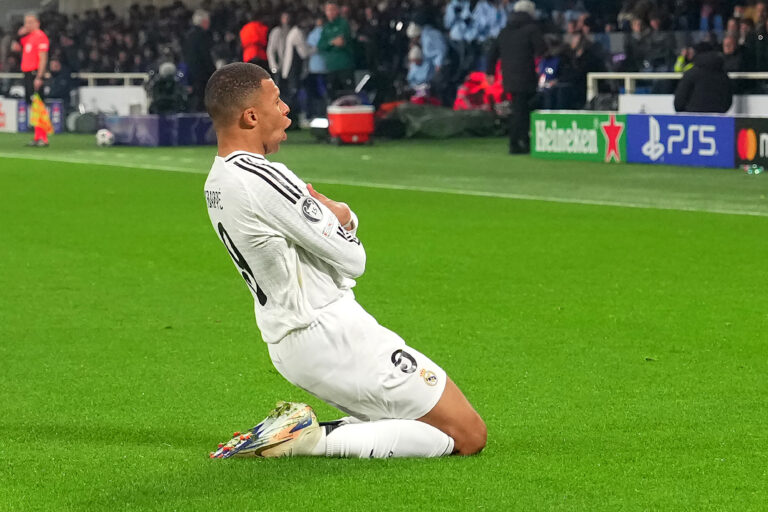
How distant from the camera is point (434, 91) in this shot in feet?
95.2

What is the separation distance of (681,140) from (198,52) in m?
12.1

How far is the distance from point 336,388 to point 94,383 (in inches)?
83.7

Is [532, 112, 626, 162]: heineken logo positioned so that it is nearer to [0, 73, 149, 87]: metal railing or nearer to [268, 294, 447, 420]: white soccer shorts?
[0, 73, 149, 87]: metal railing

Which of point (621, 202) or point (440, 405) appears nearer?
point (440, 405)

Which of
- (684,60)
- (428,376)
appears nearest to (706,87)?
(684,60)

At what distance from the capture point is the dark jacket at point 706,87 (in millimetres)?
19734

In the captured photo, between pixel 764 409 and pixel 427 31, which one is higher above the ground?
pixel 427 31

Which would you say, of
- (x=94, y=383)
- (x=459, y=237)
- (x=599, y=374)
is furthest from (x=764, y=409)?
(x=459, y=237)

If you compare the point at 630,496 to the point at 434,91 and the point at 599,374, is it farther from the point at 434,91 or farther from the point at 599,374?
the point at 434,91

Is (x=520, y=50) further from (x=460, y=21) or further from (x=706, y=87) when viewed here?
(x=460, y=21)

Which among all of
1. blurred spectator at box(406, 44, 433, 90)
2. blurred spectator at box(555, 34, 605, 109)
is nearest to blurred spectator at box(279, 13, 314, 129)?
blurred spectator at box(406, 44, 433, 90)

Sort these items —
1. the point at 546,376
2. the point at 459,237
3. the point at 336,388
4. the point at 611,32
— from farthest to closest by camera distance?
the point at 611,32 → the point at 459,237 → the point at 546,376 → the point at 336,388

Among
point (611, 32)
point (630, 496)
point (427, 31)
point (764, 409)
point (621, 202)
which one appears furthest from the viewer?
point (427, 31)

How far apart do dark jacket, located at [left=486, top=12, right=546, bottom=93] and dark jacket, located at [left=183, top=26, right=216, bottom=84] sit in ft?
26.0
